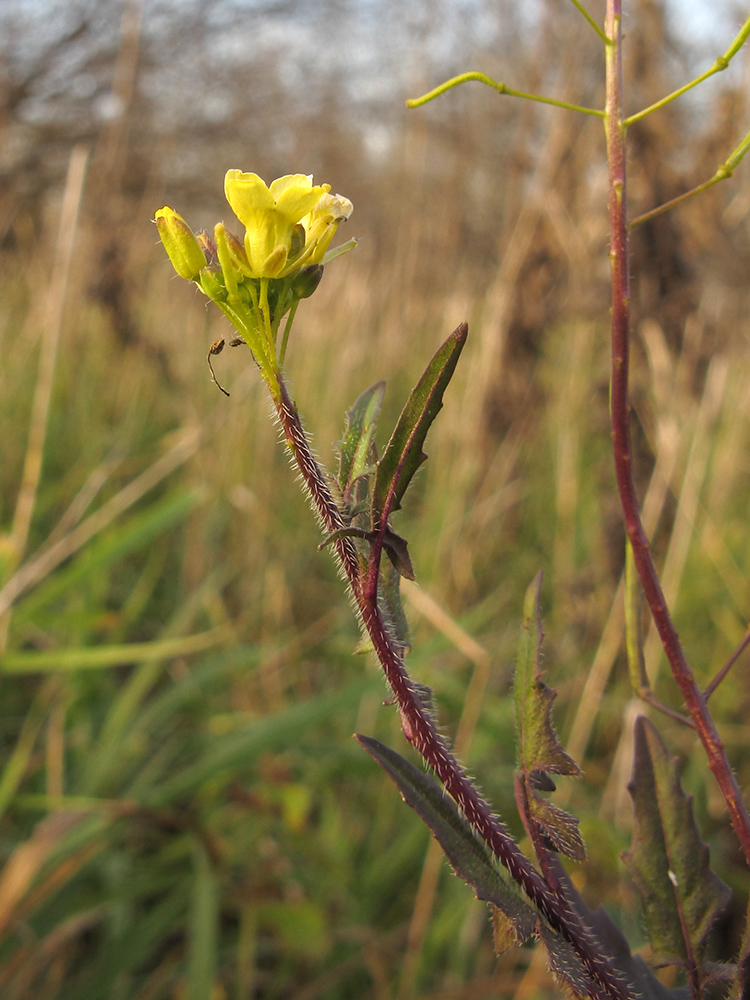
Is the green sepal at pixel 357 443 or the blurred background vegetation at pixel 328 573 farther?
the blurred background vegetation at pixel 328 573

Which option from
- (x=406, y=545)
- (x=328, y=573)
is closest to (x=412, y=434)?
(x=406, y=545)

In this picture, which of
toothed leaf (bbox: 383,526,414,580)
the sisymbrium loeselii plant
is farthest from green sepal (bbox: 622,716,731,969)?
toothed leaf (bbox: 383,526,414,580)

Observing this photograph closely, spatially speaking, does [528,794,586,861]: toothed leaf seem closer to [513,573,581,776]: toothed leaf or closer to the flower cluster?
[513,573,581,776]: toothed leaf

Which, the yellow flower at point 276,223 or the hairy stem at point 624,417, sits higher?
the yellow flower at point 276,223

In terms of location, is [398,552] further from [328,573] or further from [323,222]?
[328,573]

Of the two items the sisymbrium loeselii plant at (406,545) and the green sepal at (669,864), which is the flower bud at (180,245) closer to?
the sisymbrium loeselii plant at (406,545)

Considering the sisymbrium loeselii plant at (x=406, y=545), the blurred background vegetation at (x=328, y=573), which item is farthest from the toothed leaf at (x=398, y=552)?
the blurred background vegetation at (x=328, y=573)
